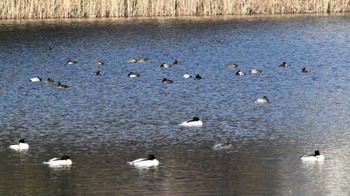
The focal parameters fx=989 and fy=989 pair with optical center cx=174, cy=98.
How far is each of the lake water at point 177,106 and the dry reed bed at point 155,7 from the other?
3.16 feet

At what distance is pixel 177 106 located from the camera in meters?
24.6

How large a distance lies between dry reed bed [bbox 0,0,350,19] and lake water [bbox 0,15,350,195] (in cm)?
96

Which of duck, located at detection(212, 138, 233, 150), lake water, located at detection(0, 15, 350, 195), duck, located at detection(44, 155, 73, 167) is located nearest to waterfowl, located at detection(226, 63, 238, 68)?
lake water, located at detection(0, 15, 350, 195)

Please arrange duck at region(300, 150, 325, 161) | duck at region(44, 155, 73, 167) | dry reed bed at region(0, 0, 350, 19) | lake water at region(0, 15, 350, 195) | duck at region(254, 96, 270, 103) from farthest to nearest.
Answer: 1. dry reed bed at region(0, 0, 350, 19)
2. duck at region(254, 96, 270, 103)
3. duck at region(300, 150, 325, 161)
4. duck at region(44, 155, 73, 167)
5. lake water at region(0, 15, 350, 195)

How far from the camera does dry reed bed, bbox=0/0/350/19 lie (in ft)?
141

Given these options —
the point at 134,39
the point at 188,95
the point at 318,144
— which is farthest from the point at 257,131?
the point at 134,39

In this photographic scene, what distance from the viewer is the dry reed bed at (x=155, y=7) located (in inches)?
1692

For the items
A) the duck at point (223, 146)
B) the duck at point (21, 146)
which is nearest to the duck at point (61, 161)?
the duck at point (21, 146)

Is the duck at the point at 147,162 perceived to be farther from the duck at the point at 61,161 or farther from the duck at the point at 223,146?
the duck at the point at 223,146

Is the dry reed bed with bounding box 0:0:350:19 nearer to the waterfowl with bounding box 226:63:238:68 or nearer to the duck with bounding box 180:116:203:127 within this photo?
the waterfowl with bounding box 226:63:238:68

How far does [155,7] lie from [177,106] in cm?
1919

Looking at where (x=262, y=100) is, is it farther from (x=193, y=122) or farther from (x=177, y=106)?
(x=193, y=122)

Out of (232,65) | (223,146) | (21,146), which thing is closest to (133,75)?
(232,65)

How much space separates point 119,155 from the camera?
19125 mm
